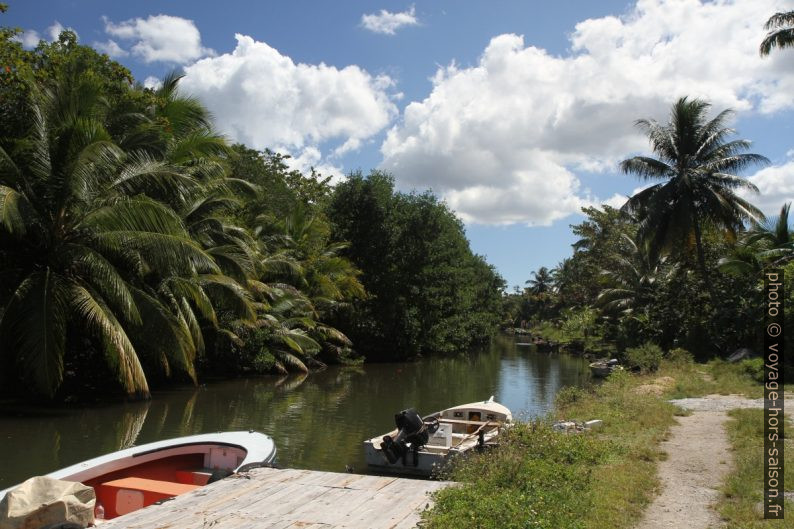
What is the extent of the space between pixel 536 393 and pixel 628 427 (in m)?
12.6

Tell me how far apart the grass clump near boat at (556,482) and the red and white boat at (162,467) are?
10.5 ft

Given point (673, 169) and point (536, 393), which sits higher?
point (673, 169)

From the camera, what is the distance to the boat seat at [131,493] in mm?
7711

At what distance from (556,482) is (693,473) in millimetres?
2368

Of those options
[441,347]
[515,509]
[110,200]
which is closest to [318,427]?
[110,200]

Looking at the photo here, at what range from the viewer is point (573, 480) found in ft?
22.9

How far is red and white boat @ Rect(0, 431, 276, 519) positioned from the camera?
782cm

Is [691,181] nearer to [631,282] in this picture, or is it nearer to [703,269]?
[703,269]

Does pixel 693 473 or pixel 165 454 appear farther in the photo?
pixel 165 454

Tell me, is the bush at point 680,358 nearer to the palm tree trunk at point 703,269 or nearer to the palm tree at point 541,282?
the palm tree trunk at point 703,269

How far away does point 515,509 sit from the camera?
5641 mm

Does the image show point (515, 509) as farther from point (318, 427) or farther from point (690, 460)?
point (318, 427)

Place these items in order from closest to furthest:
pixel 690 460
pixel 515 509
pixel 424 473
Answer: pixel 515 509, pixel 690 460, pixel 424 473

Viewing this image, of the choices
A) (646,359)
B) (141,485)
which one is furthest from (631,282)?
(141,485)
